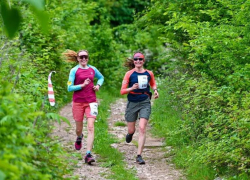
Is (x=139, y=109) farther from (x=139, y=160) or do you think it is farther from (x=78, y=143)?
(x=78, y=143)

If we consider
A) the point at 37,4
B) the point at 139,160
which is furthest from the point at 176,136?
the point at 37,4

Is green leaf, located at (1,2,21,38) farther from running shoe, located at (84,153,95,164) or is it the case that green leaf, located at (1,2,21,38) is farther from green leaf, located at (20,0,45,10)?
running shoe, located at (84,153,95,164)

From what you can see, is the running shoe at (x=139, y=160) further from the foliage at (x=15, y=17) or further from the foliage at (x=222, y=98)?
the foliage at (x=15, y=17)

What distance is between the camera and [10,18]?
244cm

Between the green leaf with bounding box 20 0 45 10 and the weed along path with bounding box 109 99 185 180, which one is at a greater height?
the green leaf with bounding box 20 0 45 10

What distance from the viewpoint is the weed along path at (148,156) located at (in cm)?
886

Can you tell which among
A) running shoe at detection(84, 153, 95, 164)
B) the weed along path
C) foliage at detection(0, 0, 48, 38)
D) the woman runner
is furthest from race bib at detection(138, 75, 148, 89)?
foliage at detection(0, 0, 48, 38)

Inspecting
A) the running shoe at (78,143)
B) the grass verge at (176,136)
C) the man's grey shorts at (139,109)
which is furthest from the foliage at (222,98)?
the running shoe at (78,143)

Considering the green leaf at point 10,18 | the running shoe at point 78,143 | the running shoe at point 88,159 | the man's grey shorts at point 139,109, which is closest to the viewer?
the green leaf at point 10,18

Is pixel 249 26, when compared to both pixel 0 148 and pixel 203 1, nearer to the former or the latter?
pixel 203 1

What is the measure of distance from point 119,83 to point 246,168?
13.2 meters

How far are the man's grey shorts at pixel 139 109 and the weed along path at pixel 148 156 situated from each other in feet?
2.60

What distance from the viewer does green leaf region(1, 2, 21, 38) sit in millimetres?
2445

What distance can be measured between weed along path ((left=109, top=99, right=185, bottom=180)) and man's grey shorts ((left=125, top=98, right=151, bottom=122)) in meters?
0.79
